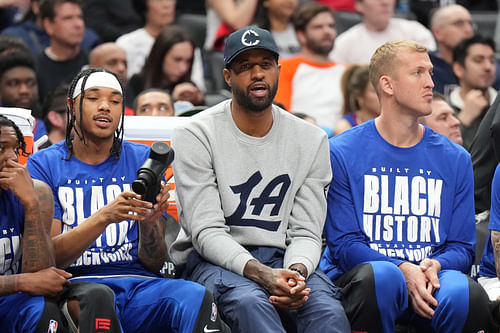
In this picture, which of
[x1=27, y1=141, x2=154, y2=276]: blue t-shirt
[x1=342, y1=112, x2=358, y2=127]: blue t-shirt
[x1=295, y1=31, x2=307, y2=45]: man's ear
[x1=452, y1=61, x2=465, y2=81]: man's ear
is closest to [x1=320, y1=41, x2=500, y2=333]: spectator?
[x1=27, y1=141, x2=154, y2=276]: blue t-shirt

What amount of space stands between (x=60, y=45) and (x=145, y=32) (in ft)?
2.80

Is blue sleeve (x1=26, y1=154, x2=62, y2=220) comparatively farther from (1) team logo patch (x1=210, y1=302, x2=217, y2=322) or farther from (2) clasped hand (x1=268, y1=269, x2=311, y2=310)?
(2) clasped hand (x1=268, y1=269, x2=311, y2=310)

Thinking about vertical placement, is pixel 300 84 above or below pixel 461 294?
above

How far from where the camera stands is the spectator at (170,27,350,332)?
4070 millimetres

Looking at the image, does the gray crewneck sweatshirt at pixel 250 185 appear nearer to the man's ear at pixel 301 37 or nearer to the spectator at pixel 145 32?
the man's ear at pixel 301 37

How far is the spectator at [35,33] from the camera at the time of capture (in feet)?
25.2

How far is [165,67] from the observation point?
7125 mm

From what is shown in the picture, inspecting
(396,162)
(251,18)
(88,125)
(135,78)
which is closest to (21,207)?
(88,125)

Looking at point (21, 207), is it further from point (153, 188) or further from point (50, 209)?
point (153, 188)

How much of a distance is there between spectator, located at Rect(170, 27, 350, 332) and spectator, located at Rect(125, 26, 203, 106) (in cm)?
277

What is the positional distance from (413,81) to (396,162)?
0.44 metres

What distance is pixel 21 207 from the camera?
12.8 ft

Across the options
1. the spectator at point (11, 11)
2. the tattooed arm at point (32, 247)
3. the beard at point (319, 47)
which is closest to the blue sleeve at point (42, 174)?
the tattooed arm at point (32, 247)

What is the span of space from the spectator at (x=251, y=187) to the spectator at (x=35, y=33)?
375 cm
